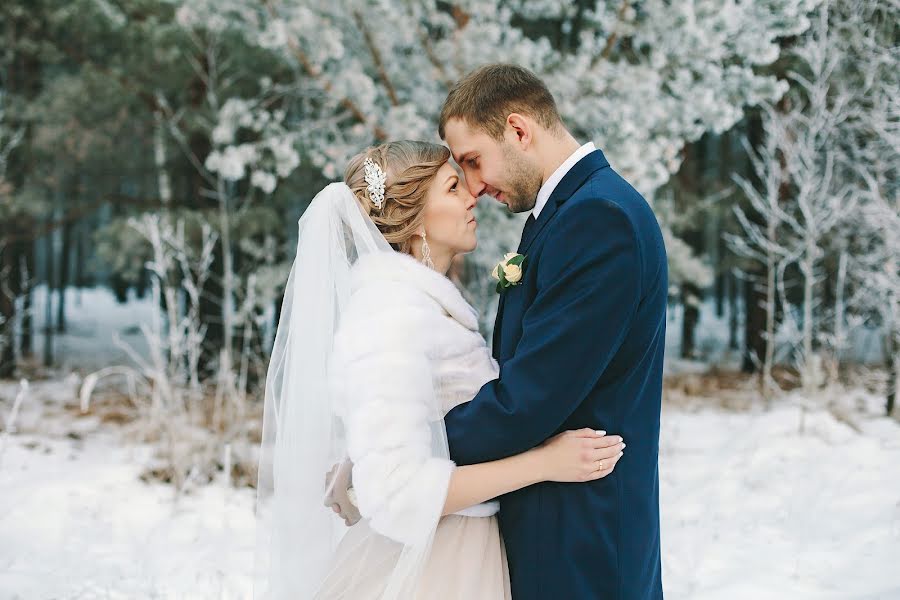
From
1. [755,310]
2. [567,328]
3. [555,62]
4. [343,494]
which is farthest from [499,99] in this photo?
[755,310]

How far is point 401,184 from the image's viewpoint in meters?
2.09

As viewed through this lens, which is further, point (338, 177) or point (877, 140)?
point (877, 140)

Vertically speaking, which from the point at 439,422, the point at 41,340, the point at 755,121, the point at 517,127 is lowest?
the point at 41,340

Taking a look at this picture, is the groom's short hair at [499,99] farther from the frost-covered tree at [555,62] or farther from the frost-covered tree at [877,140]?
the frost-covered tree at [877,140]

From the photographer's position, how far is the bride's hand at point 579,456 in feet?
5.54

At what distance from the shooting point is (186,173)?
1014cm

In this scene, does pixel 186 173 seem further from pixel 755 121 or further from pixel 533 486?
pixel 533 486

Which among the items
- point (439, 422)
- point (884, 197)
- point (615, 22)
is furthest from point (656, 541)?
point (884, 197)

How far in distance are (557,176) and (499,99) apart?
25 centimetres

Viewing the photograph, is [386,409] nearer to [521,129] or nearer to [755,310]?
[521,129]

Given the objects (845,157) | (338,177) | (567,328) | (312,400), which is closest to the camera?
(567,328)

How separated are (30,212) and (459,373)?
990 centimetres

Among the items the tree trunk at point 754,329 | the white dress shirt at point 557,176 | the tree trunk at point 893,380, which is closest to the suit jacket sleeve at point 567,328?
the white dress shirt at point 557,176

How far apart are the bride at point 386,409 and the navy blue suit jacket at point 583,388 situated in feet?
0.25
